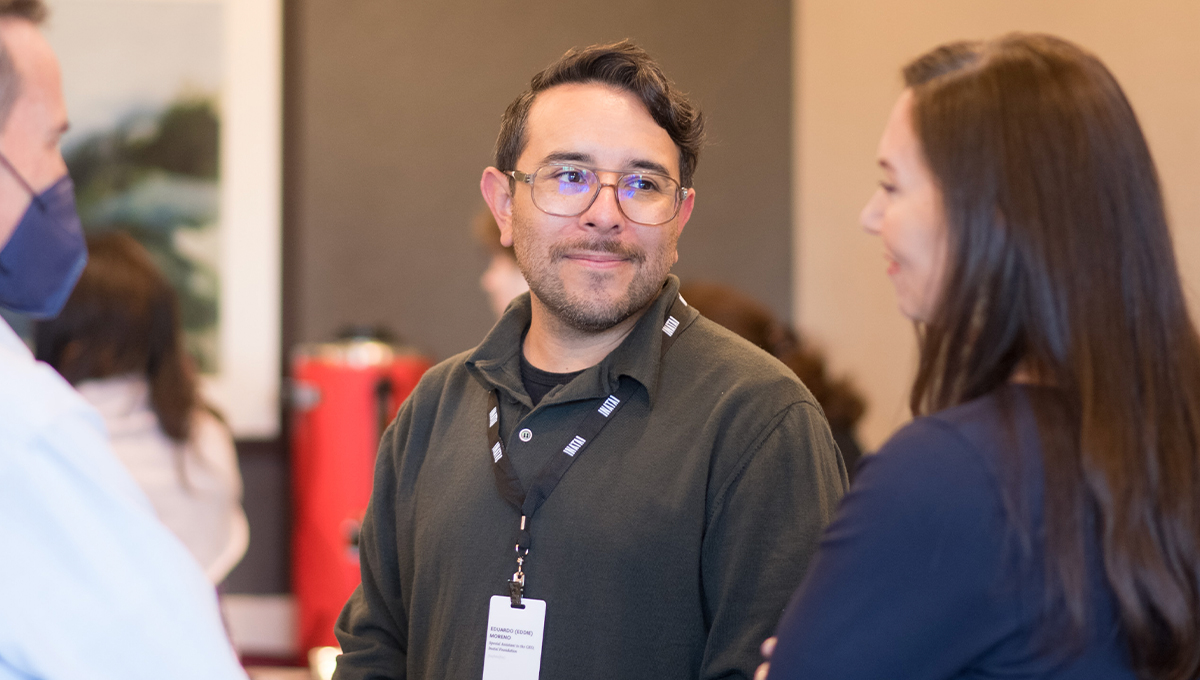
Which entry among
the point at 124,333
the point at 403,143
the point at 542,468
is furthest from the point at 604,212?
the point at 403,143

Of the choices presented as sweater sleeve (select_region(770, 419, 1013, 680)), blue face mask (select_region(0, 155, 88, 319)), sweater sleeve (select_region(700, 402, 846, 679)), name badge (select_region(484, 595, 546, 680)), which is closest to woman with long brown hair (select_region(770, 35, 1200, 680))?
sweater sleeve (select_region(770, 419, 1013, 680))

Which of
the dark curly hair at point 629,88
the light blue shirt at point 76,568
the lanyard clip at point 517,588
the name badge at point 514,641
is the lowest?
the name badge at point 514,641

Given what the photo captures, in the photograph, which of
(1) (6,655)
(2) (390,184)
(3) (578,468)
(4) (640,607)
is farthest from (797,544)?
(2) (390,184)

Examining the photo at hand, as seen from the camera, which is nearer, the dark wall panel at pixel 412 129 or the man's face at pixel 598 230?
the man's face at pixel 598 230

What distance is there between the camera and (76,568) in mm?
891

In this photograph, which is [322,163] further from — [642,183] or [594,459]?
[594,459]

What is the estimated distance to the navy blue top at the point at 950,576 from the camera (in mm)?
902

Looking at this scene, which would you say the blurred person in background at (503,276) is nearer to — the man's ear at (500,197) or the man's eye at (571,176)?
the man's ear at (500,197)

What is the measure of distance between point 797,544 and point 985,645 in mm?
465

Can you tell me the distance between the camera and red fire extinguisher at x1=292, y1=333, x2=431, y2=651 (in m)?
3.97

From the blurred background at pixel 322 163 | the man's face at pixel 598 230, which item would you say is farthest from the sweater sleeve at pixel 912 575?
the blurred background at pixel 322 163

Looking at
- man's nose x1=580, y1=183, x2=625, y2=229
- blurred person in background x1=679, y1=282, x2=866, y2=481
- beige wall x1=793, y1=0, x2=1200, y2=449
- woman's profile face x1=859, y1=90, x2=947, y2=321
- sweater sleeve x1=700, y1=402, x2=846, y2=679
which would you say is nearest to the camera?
woman's profile face x1=859, y1=90, x2=947, y2=321

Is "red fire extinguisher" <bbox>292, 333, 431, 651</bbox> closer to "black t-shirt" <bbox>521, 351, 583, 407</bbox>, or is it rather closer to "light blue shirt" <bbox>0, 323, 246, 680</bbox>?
"black t-shirt" <bbox>521, 351, 583, 407</bbox>

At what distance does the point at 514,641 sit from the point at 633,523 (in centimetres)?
24
